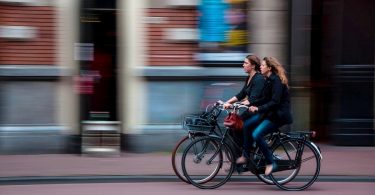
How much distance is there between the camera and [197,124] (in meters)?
8.72

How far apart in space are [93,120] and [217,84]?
6.68 ft

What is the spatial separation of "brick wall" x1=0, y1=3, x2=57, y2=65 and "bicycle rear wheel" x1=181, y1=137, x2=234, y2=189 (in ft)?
10.8

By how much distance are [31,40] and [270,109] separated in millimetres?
4188

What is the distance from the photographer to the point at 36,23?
10.8 meters

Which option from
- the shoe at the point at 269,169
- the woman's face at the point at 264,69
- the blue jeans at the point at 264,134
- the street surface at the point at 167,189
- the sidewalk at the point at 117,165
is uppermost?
the woman's face at the point at 264,69

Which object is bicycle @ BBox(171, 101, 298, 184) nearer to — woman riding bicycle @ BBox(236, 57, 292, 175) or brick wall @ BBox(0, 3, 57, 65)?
woman riding bicycle @ BBox(236, 57, 292, 175)

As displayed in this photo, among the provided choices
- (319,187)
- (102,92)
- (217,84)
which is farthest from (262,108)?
(102,92)

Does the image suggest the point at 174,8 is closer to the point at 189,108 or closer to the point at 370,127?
the point at 189,108

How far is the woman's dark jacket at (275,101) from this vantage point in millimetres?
8445

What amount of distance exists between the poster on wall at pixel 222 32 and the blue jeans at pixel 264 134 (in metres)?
2.82

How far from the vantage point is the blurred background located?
10.8 metres

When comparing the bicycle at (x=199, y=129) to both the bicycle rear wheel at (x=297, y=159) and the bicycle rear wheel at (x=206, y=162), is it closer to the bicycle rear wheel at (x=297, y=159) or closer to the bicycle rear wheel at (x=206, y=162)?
the bicycle rear wheel at (x=206, y=162)

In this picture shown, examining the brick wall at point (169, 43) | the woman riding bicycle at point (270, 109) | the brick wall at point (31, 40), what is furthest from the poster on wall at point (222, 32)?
the woman riding bicycle at point (270, 109)

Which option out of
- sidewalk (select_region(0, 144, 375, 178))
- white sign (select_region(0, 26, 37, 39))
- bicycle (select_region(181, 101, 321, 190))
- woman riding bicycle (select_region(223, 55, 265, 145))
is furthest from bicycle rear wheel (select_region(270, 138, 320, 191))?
white sign (select_region(0, 26, 37, 39))
